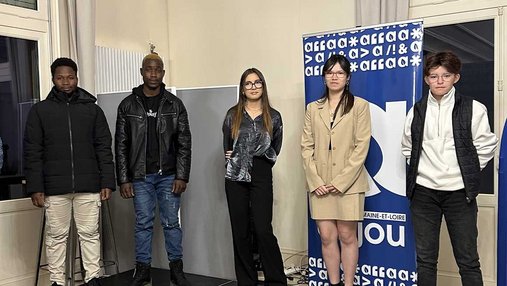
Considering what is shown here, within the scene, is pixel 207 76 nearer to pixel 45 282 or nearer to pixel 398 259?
pixel 45 282

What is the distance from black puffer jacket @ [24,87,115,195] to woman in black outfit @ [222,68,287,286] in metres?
0.79

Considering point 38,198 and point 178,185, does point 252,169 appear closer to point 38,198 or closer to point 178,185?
point 178,185

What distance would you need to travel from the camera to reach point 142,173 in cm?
313

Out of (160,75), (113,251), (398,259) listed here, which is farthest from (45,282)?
(398,259)

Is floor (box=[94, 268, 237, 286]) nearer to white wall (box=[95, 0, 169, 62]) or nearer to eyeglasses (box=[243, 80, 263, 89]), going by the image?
eyeglasses (box=[243, 80, 263, 89])

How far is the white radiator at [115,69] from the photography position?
13.3 feet

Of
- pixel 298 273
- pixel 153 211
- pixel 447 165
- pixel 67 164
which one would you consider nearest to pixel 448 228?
pixel 447 165

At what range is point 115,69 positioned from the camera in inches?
166

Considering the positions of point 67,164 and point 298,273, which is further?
point 298,273

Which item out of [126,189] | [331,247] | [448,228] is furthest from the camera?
[126,189]

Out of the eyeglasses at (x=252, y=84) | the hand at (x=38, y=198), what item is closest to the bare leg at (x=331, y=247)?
the eyeglasses at (x=252, y=84)

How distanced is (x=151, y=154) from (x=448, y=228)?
1.81m

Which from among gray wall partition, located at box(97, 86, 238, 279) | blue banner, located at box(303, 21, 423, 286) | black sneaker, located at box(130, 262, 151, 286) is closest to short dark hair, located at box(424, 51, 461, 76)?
blue banner, located at box(303, 21, 423, 286)

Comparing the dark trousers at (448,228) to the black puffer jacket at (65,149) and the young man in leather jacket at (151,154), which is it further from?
the black puffer jacket at (65,149)
